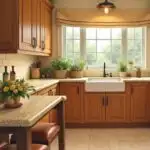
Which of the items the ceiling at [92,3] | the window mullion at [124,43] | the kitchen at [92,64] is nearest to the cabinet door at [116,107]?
the kitchen at [92,64]

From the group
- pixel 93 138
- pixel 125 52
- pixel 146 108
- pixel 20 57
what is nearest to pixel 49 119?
pixel 93 138

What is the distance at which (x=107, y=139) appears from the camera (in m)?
4.32

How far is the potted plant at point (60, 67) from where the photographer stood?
5.32m

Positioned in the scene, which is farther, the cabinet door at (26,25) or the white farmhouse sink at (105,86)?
the white farmhouse sink at (105,86)

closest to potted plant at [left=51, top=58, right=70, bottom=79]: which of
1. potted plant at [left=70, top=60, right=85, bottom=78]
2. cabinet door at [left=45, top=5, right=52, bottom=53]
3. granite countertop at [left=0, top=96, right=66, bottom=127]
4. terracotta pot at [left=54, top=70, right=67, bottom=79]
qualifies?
terracotta pot at [left=54, top=70, right=67, bottom=79]

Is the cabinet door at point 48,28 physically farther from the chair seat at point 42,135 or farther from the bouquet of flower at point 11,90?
the bouquet of flower at point 11,90

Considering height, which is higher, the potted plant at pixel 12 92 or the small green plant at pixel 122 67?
the small green plant at pixel 122 67

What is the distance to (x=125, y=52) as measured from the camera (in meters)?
5.72

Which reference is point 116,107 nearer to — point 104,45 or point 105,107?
point 105,107

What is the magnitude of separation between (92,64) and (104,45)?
0.45 meters

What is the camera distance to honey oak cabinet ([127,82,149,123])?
4.98 metres

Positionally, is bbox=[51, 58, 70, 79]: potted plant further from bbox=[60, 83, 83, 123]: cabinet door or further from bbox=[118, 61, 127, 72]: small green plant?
bbox=[118, 61, 127, 72]: small green plant

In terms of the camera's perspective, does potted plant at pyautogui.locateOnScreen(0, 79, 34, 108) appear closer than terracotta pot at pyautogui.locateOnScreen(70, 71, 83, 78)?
Yes

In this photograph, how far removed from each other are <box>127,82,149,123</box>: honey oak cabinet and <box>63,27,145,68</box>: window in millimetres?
854
